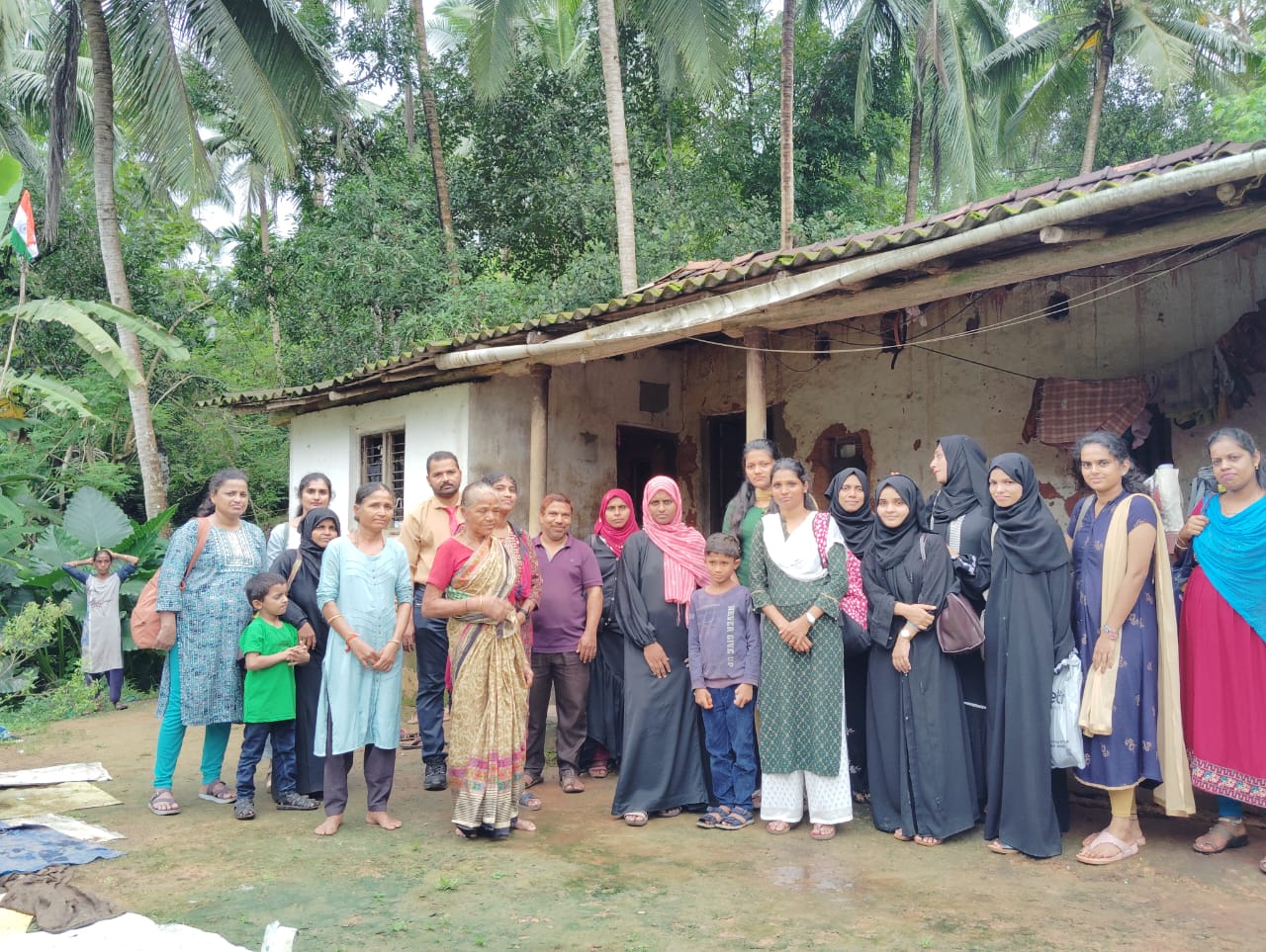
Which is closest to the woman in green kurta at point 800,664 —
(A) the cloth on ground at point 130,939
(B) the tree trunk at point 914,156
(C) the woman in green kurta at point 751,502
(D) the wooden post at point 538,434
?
(C) the woman in green kurta at point 751,502

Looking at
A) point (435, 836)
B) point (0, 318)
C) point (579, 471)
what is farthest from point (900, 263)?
point (0, 318)

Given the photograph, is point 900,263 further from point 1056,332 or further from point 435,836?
point 435,836

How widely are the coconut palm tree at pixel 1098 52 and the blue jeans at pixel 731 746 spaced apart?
12.9 metres

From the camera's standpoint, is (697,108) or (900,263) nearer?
(900,263)

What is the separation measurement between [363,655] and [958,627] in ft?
8.30

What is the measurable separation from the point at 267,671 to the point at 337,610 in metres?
0.67

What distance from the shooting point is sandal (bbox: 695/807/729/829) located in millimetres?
4473

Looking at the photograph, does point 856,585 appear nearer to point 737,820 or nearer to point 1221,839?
point 737,820

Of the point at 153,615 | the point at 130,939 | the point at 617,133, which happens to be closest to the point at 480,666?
the point at 130,939

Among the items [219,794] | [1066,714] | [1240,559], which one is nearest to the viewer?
[1240,559]

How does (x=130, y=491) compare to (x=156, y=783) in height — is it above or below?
above

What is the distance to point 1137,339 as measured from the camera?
21.9 feet

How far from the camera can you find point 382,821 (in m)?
4.48

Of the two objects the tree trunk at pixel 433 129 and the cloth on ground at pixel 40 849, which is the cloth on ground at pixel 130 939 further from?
the tree trunk at pixel 433 129
